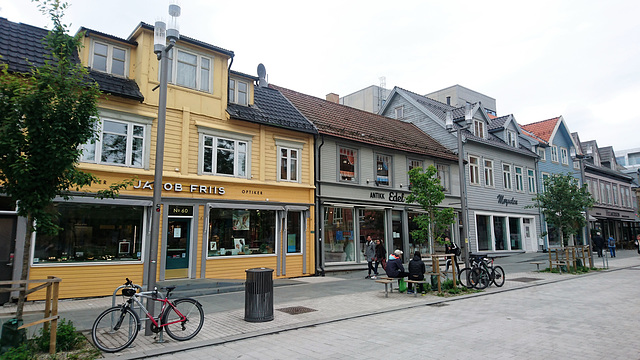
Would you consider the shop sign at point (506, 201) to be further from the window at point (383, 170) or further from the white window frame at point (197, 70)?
the white window frame at point (197, 70)

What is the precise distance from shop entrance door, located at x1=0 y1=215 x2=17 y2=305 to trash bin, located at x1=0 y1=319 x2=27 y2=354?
258 inches

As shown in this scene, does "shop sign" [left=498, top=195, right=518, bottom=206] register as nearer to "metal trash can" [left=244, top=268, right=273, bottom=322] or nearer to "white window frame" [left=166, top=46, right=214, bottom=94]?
"white window frame" [left=166, top=46, right=214, bottom=94]

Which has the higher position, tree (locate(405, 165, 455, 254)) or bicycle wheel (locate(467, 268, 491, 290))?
tree (locate(405, 165, 455, 254))

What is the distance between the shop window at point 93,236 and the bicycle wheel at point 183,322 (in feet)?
20.6

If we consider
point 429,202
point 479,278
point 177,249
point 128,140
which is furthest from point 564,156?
point 128,140

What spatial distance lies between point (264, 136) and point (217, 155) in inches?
91.5

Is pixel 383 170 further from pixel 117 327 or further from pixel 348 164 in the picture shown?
pixel 117 327

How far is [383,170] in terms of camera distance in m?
21.9

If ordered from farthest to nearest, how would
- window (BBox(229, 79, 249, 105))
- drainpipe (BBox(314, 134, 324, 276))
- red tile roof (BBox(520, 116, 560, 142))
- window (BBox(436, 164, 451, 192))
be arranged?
red tile roof (BBox(520, 116, 560, 142)), window (BBox(436, 164, 451, 192)), drainpipe (BBox(314, 134, 324, 276)), window (BBox(229, 79, 249, 105))

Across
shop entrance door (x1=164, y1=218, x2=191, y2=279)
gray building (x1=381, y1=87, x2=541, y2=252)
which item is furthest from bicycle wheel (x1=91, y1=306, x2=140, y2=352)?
gray building (x1=381, y1=87, x2=541, y2=252)

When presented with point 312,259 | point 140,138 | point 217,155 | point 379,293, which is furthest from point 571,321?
point 140,138

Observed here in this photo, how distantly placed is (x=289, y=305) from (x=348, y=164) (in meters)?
10.4

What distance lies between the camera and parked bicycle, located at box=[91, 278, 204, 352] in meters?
6.97

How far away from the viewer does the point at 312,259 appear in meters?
18.0
